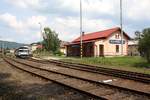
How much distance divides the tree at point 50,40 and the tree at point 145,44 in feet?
202

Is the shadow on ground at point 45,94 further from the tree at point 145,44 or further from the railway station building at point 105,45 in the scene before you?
the railway station building at point 105,45

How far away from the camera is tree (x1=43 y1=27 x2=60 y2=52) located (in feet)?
301

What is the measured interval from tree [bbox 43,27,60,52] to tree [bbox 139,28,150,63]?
6152 centimetres

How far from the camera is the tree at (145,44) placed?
2950cm

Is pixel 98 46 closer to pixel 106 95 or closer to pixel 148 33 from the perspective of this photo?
pixel 148 33

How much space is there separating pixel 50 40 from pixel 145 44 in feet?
209

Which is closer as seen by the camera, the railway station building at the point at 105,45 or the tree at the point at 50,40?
the railway station building at the point at 105,45

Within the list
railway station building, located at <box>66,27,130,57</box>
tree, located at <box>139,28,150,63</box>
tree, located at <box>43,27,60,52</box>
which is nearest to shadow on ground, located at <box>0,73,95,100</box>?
tree, located at <box>139,28,150,63</box>

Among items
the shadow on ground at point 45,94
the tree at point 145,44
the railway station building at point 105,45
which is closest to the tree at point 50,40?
the railway station building at point 105,45

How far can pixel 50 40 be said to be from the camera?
92.0 metres

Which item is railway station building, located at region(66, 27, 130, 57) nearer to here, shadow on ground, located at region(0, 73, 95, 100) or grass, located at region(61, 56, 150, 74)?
grass, located at region(61, 56, 150, 74)

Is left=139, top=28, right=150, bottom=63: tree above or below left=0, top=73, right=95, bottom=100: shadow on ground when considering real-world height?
above

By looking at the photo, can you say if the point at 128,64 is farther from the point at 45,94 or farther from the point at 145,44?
the point at 45,94

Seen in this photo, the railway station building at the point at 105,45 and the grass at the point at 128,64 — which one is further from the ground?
the railway station building at the point at 105,45
